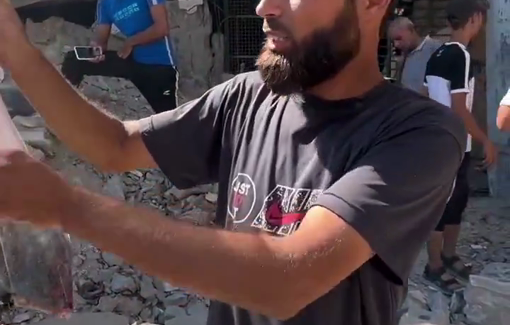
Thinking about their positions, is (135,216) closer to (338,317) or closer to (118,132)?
(338,317)

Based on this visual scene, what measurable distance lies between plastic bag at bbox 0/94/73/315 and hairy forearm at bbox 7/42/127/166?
0.35m

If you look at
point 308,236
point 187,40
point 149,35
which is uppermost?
point 308,236

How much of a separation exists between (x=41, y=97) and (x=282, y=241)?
79 centimetres

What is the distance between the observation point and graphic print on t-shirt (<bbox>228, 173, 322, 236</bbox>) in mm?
1596

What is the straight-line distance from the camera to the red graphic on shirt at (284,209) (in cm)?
159

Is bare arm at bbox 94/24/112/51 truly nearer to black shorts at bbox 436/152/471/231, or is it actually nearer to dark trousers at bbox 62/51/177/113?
dark trousers at bbox 62/51/177/113

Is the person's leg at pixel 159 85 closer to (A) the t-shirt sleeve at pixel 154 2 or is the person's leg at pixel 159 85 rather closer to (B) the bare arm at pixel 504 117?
(A) the t-shirt sleeve at pixel 154 2

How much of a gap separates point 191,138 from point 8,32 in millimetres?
476

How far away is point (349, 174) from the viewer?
4.91 ft

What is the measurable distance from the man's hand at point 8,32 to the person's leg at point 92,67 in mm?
3991

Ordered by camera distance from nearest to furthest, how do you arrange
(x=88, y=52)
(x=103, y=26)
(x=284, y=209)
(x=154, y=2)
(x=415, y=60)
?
(x=284, y=209) < (x=154, y=2) < (x=415, y=60) < (x=103, y=26) < (x=88, y=52)

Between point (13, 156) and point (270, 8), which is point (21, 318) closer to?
point (270, 8)

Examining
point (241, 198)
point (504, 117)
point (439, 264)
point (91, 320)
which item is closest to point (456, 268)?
point (439, 264)

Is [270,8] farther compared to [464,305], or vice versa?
[464,305]
